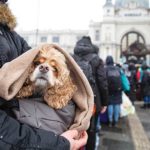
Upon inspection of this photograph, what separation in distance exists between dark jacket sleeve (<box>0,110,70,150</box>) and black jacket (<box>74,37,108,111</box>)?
124 inches

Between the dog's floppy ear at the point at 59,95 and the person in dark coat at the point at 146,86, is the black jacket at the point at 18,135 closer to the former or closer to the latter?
the dog's floppy ear at the point at 59,95

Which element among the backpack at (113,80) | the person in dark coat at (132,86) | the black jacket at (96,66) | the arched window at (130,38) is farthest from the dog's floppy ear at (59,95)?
the arched window at (130,38)

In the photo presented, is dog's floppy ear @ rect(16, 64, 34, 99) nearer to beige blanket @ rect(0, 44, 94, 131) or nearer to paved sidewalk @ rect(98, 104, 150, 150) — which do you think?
beige blanket @ rect(0, 44, 94, 131)

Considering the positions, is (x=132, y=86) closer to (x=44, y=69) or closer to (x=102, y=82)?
(x=102, y=82)

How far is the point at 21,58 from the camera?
5.47ft

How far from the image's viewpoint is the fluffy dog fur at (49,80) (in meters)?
1.67

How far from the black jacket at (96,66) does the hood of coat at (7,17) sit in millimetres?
2810

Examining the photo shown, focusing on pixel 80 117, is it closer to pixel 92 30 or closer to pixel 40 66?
pixel 40 66

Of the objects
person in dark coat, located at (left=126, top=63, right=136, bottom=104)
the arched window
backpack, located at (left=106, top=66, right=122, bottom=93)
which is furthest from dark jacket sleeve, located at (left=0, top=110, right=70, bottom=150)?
the arched window

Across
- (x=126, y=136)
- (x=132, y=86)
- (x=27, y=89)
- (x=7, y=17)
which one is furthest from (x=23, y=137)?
(x=132, y=86)

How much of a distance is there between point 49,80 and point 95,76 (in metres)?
3.44

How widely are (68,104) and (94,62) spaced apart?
3146 mm

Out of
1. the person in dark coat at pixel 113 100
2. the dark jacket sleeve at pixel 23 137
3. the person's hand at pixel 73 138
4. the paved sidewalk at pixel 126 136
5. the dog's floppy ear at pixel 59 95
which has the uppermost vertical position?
the dog's floppy ear at pixel 59 95

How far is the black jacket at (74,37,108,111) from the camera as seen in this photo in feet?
15.5
